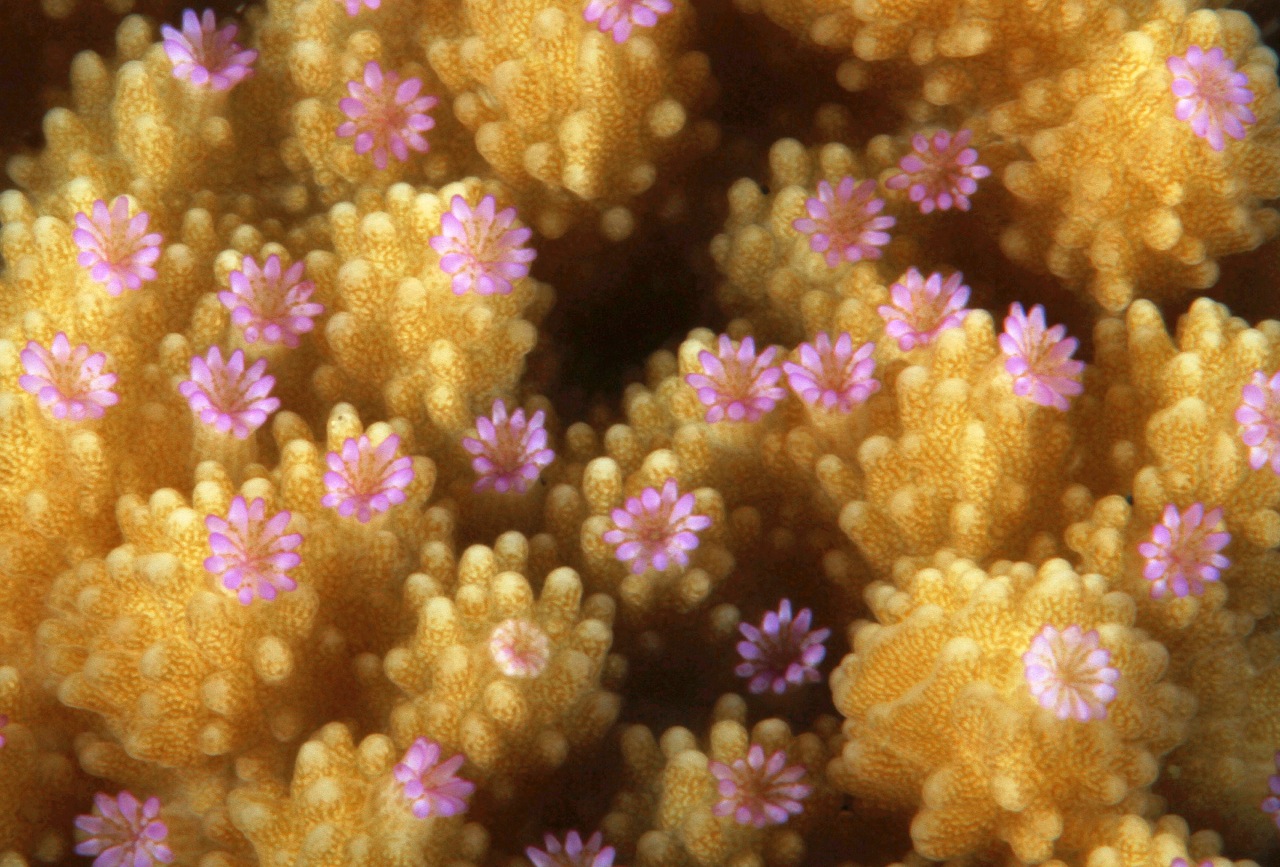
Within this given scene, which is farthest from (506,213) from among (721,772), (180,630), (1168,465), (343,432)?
(1168,465)

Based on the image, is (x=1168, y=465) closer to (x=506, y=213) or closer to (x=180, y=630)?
(x=506, y=213)

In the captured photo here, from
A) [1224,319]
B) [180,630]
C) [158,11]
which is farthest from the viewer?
[158,11]

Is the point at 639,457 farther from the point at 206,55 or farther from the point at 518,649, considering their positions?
the point at 206,55

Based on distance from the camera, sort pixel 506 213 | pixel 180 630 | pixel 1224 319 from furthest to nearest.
Result: 1. pixel 506 213
2. pixel 1224 319
3. pixel 180 630

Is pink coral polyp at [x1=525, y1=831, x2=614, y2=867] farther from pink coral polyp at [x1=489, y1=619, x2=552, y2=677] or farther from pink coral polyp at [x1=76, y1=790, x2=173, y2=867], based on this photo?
pink coral polyp at [x1=76, y1=790, x2=173, y2=867]

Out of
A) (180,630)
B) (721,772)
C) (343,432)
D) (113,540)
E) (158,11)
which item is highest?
(158,11)

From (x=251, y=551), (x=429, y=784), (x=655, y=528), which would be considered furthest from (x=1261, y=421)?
(x=251, y=551)

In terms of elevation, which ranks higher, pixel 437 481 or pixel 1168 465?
pixel 437 481

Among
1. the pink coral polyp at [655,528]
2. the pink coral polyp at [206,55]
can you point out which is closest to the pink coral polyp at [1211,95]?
the pink coral polyp at [655,528]
